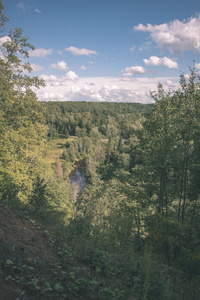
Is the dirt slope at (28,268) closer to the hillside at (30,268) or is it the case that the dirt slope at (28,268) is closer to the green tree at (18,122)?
the hillside at (30,268)

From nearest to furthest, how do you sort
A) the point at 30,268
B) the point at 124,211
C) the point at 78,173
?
the point at 30,268
the point at 124,211
the point at 78,173

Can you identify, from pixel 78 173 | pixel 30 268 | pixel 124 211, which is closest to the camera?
pixel 30 268

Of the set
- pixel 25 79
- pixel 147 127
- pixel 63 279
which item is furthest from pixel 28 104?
pixel 63 279

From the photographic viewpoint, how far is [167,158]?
29.2 feet

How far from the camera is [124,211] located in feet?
30.9

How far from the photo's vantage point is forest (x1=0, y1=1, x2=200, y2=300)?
11.5 ft

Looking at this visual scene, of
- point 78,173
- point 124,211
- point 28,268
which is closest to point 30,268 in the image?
point 28,268

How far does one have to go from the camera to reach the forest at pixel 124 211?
3505 millimetres

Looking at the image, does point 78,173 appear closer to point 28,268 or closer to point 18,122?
point 18,122

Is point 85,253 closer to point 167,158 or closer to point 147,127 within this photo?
point 167,158

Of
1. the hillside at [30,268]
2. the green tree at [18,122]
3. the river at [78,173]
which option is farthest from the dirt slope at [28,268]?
the river at [78,173]

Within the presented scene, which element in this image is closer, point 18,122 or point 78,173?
point 18,122

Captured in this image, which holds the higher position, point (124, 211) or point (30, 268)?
point (30, 268)

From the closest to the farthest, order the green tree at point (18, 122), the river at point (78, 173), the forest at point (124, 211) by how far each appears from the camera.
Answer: the forest at point (124, 211)
the green tree at point (18, 122)
the river at point (78, 173)
